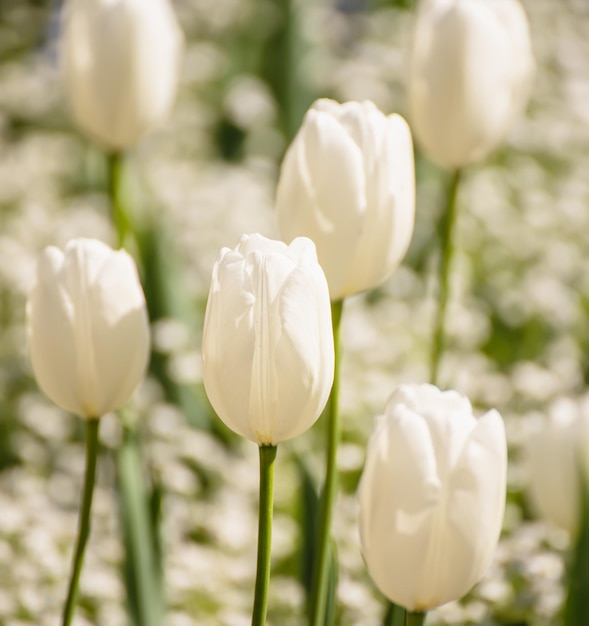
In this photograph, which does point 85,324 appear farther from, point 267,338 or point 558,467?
point 558,467

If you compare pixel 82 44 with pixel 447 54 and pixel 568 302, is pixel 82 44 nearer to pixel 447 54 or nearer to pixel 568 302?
pixel 447 54

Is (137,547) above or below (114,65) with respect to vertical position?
below

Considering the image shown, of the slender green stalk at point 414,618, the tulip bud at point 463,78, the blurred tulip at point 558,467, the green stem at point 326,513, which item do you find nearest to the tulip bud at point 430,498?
the slender green stalk at point 414,618

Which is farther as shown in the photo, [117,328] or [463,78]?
[463,78]

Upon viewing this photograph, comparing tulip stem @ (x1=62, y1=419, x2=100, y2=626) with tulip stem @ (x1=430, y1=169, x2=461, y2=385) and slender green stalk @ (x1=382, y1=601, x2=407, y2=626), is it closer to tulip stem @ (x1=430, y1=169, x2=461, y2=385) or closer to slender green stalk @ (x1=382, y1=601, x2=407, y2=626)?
slender green stalk @ (x1=382, y1=601, x2=407, y2=626)

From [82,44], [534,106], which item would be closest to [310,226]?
[82,44]

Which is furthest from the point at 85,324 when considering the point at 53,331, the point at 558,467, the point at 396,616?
the point at 558,467

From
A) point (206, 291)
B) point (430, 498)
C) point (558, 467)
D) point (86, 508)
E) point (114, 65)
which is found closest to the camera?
point (430, 498)
